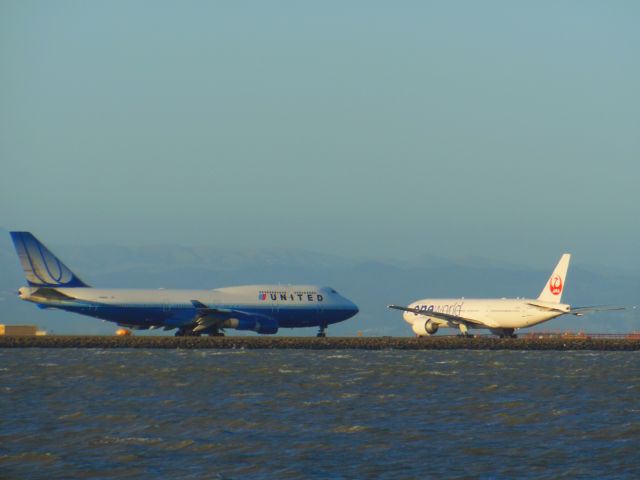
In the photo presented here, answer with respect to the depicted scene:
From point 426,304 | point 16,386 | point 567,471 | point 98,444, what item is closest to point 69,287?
point 426,304

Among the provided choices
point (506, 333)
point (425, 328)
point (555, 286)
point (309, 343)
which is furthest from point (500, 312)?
point (309, 343)

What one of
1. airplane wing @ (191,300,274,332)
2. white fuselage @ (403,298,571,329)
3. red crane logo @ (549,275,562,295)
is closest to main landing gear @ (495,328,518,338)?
white fuselage @ (403,298,571,329)

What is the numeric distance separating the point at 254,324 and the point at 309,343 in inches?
240

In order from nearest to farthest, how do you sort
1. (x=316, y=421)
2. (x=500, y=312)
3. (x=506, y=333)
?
(x=316, y=421)
(x=500, y=312)
(x=506, y=333)

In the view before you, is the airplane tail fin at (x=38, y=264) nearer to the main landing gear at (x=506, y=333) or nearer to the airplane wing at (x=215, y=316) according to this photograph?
the airplane wing at (x=215, y=316)

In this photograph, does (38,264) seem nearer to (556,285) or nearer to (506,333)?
(506,333)

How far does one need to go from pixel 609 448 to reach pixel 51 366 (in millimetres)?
41401

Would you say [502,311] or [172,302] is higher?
[502,311]

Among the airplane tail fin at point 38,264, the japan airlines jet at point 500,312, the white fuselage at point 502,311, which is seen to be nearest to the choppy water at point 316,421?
the airplane tail fin at point 38,264

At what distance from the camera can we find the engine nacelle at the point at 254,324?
101 metres

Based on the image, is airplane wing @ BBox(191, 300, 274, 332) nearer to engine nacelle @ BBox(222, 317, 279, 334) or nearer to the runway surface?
engine nacelle @ BBox(222, 317, 279, 334)

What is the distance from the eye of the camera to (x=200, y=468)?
1331 inches

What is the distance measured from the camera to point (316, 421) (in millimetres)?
43688

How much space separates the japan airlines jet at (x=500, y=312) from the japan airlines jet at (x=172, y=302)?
987cm
